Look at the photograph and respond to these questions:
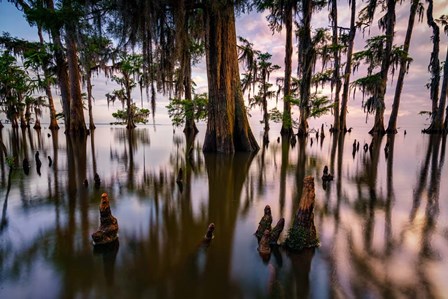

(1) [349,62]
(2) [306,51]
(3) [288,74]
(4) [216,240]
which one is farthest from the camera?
(1) [349,62]

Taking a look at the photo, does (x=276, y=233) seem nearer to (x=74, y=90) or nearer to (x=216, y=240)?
(x=216, y=240)

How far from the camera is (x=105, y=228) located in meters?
4.32

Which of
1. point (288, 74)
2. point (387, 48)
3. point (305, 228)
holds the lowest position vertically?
point (305, 228)

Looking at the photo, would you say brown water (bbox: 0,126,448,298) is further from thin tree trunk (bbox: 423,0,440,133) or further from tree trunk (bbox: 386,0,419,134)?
thin tree trunk (bbox: 423,0,440,133)

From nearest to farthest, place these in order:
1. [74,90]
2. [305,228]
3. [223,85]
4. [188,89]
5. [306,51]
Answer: [305,228] < [223,85] < [306,51] < [74,90] < [188,89]

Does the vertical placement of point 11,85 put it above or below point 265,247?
above

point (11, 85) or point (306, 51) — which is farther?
point (11, 85)

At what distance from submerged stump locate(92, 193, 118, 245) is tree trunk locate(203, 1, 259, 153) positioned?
10.3 meters

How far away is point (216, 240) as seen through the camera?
447 cm

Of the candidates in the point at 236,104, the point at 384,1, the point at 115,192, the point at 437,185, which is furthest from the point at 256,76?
the point at 115,192

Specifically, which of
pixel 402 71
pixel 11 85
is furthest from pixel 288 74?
pixel 11 85

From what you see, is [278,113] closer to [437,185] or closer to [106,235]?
[437,185]

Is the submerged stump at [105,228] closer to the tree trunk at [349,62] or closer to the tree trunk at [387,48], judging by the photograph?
the tree trunk at [387,48]

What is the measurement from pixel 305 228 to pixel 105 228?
138 inches
